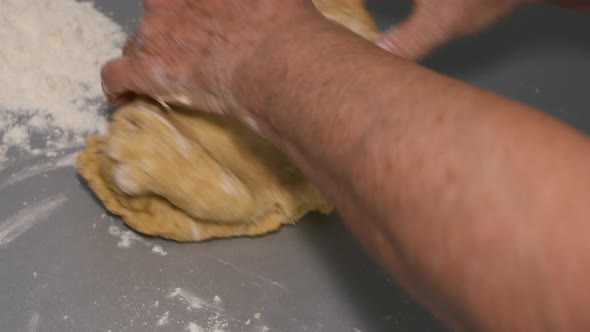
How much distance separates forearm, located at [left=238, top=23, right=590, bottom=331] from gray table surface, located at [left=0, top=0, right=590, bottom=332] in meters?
0.31

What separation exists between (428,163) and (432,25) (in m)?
0.50

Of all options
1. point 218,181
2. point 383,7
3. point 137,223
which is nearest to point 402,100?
point 218,181

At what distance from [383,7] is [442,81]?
752 millimetres

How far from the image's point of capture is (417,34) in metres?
0.95

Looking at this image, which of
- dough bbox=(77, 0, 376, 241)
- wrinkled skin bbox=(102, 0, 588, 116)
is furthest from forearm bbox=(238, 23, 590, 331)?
dough bbox=(77, 0, 376, 241)

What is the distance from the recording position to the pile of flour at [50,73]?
1.07 m

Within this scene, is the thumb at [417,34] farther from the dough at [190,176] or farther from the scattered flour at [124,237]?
the scattered flour at [124,237]

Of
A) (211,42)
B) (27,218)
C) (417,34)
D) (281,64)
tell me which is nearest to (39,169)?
(27,218)

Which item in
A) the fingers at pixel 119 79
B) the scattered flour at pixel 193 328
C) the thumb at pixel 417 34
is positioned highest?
the thumb at pixel 417 34

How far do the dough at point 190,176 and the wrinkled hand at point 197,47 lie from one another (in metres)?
0.06

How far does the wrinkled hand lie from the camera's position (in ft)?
2.55

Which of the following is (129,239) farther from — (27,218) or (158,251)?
(27,218)

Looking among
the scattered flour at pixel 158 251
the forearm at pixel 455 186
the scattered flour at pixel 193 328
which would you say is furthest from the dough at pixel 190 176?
the forearm at pixel 455 186

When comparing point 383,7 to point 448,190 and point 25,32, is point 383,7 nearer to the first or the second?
point 25,32
